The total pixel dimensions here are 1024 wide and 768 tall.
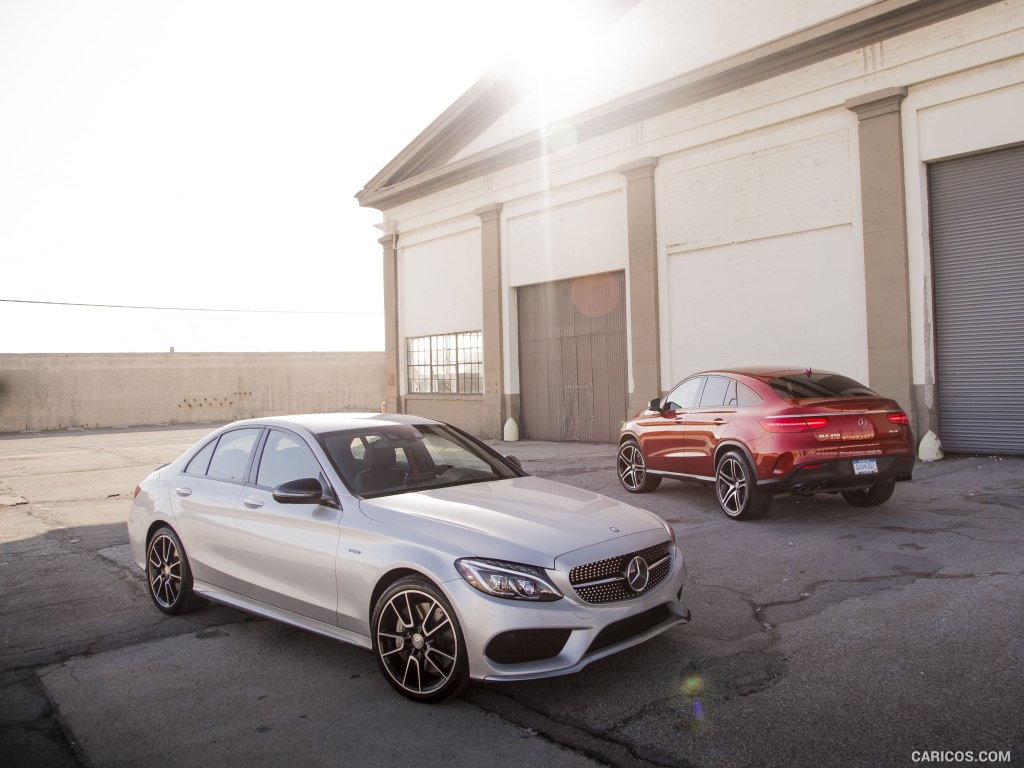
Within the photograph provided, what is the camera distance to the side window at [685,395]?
909 centimetres

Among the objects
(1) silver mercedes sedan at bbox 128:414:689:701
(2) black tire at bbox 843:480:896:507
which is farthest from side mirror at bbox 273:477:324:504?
(2) black tire at bbox 843:480:896:507

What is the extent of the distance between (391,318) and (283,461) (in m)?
19.0

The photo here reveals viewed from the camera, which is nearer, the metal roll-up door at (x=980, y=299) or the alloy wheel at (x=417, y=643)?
the alloy wheel at (x=417, y=643)

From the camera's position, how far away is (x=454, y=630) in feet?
11.7

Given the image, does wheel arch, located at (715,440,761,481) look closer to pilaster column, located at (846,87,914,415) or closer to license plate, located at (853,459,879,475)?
license plate, located at (853,459,879,475)

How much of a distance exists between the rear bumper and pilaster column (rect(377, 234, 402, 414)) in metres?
17.1

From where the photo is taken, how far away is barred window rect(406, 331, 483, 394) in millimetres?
20844

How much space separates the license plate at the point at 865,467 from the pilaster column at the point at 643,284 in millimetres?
8286

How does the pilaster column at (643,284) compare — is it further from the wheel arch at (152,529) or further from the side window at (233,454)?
the wheel arch at (152,529)

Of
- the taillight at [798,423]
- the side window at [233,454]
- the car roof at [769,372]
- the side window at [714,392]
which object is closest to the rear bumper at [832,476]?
the taillight at [798,423]

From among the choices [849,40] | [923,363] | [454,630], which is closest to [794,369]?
[923,363]

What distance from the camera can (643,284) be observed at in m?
15.9

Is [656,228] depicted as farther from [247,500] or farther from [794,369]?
[247,500]

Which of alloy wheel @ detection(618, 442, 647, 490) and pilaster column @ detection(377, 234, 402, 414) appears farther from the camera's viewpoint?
pilaster column @ detection(377, 234, 402, 414)
